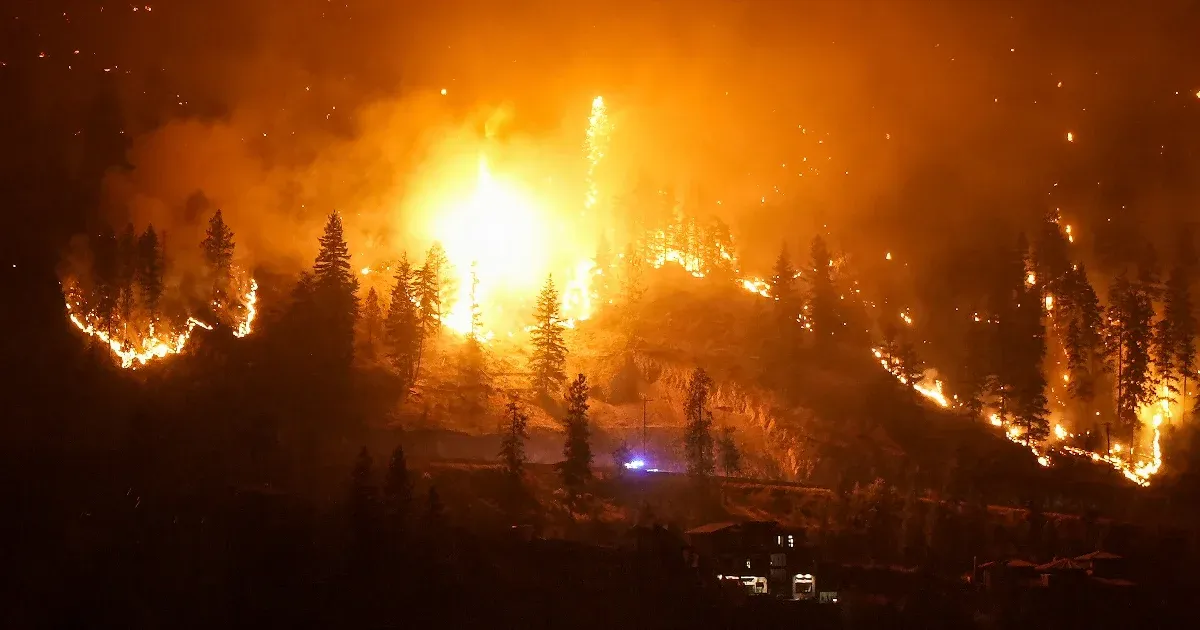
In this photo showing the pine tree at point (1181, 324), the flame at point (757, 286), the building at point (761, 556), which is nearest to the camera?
the building at point (761, 556)

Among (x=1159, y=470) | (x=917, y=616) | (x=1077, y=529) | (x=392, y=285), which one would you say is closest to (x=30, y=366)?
(x=392, y=285)

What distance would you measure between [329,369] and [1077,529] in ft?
246

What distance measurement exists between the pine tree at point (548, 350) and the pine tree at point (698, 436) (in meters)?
16.6

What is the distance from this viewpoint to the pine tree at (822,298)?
445 ft

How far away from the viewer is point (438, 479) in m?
91.8

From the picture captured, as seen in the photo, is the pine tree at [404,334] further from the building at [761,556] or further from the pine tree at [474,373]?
the building at [761,556]

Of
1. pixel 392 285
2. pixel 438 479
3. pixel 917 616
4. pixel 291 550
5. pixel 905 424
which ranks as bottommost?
pixel 917 616

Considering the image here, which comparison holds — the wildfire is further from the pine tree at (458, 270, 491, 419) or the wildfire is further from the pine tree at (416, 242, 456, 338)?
the pine tree at (458, 270, 491, 419)

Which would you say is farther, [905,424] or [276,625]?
[905,424]

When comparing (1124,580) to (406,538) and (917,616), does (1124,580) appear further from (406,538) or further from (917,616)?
(406,538)

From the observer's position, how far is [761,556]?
286ft

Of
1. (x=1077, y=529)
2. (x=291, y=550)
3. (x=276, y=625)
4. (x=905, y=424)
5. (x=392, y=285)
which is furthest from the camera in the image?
(x=392, y=285)

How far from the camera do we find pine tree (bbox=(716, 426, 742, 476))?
349 feet

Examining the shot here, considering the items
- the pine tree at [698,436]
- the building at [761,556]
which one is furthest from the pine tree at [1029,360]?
the building at [761,556]
